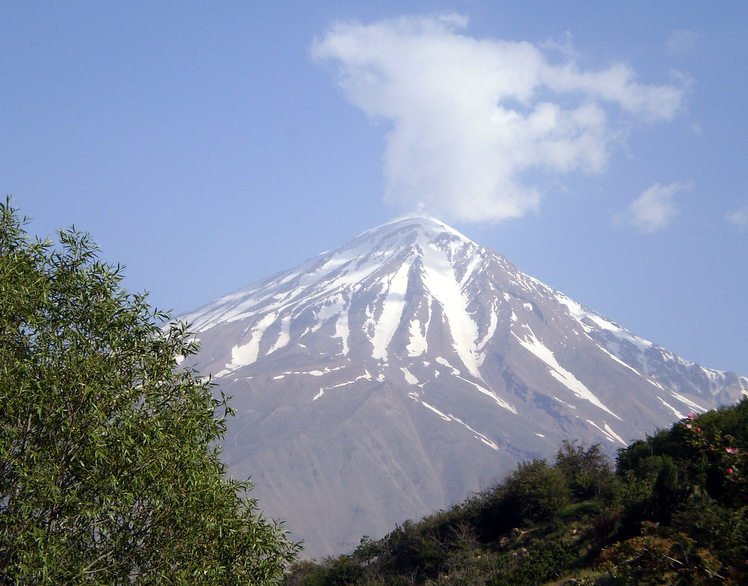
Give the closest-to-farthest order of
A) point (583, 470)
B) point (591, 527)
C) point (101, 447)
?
point (101, 447)
point (591, 527)
point (583, 470)

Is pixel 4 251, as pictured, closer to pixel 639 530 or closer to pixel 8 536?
pixel 8 536

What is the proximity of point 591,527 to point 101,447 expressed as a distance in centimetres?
2168

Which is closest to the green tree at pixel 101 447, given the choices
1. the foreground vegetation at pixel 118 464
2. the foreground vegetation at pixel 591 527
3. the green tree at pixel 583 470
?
the foreground vegetation at pixel 118 464

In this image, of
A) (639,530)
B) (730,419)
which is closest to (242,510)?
(639,530)

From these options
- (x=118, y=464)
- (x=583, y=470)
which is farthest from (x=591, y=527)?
(x=118, y=464)

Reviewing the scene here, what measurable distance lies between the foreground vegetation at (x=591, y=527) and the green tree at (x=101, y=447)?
763 cm

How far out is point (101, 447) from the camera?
11750 mm

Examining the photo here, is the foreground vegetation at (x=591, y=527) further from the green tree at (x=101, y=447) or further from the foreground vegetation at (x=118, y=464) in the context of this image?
the green tree at (x=101, y=447)

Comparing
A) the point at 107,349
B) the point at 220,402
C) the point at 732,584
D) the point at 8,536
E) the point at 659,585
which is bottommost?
the point at 659,585

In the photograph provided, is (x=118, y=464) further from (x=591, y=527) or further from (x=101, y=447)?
(x=591, y=527)

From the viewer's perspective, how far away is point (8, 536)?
36.4 ft

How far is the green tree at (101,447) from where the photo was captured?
11.5 meters

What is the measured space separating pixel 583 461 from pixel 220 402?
113ft

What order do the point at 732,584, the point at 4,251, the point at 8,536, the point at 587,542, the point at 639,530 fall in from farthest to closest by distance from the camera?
the point at 587,542, the point at 639,530, the point at 4,251, the point at 8,536, the point at 732,584
